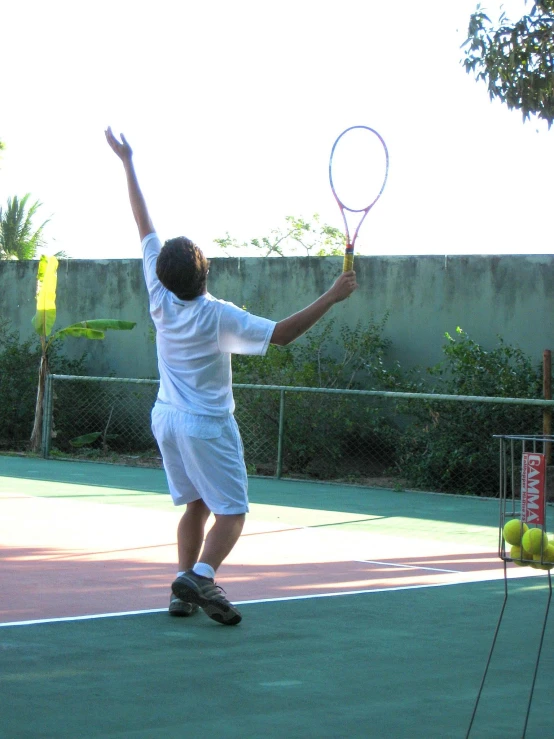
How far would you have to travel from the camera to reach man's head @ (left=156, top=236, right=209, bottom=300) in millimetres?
5871

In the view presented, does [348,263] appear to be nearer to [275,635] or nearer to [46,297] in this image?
[275,635]

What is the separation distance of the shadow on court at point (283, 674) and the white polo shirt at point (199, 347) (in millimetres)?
1129

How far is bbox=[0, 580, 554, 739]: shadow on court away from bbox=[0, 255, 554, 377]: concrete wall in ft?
27.9

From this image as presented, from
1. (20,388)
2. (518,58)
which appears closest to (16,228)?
(20,388)

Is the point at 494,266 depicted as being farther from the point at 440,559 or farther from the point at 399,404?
the point at 440,559

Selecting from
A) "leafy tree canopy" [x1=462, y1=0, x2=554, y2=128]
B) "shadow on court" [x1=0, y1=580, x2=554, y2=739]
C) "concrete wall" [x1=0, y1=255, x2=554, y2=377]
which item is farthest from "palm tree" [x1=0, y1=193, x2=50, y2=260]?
"shadow on court" [x1=0, y1=580, x2=554, y2=739]

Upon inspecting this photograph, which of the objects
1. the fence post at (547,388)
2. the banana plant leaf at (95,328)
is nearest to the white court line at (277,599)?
the fence post at (547,388)

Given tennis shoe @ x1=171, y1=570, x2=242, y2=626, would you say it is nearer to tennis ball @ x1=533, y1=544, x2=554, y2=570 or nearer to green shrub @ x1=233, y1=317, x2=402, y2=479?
tennis ball @ x1=533, y1=544, x2=554, y2=570

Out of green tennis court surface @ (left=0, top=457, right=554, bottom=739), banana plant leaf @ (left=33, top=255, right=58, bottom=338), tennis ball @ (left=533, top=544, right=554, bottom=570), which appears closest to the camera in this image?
tennis ball @ (left=533, top=544, right=554, bottom=570)

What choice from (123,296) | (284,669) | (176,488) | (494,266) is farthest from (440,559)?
(123,296)

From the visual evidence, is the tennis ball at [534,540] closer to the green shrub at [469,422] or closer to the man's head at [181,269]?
the man's head at [181,269]

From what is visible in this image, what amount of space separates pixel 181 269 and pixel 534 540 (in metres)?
2.55

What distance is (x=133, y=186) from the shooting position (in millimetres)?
6336

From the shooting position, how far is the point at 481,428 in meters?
13.5
